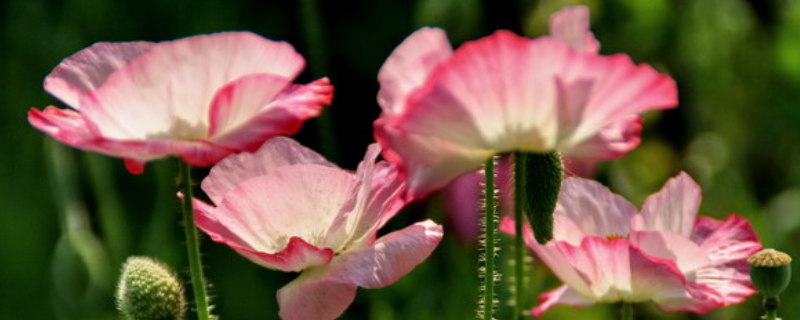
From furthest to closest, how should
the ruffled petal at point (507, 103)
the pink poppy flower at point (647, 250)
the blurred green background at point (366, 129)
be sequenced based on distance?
1. the blurred green background at point (366, 129)
2. the pink poppy flower at point (647, 250)
3. the ruffled petal at point (507, 103)

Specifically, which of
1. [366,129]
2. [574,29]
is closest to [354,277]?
[574,29]

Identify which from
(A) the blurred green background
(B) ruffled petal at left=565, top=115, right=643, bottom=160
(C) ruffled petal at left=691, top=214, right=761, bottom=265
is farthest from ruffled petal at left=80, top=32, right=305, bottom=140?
(A) the blurred green background

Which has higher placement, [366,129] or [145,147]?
[145,147]

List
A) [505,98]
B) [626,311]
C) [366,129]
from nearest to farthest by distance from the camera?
[505,98] → [626,311] → [366,129]

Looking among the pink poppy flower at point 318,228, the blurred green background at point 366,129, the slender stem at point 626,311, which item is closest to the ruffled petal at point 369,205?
the pink poppy flower at point 318,228

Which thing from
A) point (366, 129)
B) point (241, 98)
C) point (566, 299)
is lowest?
point (366, 129)

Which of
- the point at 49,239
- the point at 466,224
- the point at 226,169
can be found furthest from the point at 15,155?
the point at 226,169

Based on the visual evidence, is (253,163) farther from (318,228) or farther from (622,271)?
(622,271)

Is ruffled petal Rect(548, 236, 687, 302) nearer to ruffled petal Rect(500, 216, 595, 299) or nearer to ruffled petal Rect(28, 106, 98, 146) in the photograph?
ruffled petal Rect(500, 216, 595, 299)

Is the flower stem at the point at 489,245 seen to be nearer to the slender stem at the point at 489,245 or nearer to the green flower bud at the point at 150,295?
the slender stem at the point at 489,245
